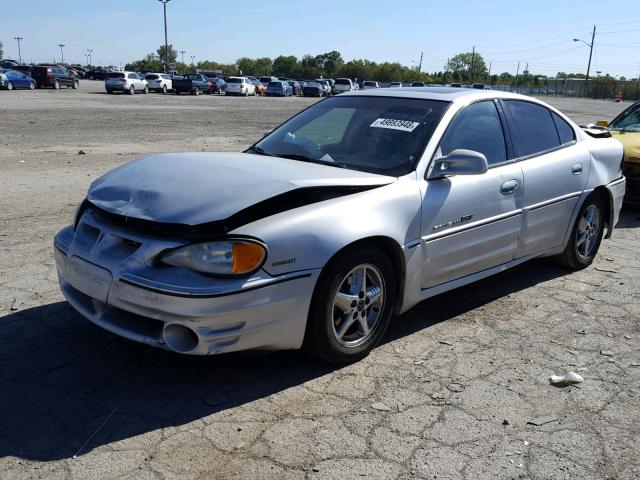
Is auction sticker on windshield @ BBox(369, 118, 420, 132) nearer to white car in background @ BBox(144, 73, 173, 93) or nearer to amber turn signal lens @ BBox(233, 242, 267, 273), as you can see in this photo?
amber turn signal lens @ BBox(233, 242, 267, 273)

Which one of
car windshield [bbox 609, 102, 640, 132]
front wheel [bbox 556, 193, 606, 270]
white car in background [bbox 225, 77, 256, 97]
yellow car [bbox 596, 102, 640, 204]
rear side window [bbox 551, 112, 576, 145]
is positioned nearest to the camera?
rear side window [bbox 551, 112, 576, 145]

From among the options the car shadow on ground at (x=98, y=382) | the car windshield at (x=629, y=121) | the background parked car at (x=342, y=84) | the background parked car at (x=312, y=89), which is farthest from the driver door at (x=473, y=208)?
the background parked car at (x=342, y=84)

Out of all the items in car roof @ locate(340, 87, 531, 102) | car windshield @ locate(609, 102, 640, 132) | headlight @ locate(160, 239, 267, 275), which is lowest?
headlight @ locate(160, 239, 267, 275)

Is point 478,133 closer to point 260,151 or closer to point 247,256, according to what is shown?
point 260,151

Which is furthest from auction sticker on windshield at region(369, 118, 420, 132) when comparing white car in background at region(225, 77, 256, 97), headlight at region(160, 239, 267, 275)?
white car in background at region(225, 77, 256, 97)

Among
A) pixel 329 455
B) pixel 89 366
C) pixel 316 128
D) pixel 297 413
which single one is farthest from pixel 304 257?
pixel 316 128

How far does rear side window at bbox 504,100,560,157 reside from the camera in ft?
16.8

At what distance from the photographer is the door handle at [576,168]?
552cm

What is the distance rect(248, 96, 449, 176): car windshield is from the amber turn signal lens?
1.24 metres

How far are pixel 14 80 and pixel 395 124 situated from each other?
139 feet

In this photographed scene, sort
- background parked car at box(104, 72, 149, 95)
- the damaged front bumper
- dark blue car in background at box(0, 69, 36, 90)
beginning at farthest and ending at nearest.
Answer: background parked car at box(104, 72, 149, 95), dark blue car in background at box(0, 69, 36, 90), the damaged front bumper

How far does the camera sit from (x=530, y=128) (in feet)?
17.4

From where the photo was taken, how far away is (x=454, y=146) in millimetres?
4516

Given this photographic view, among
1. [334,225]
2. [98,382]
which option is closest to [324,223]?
[334,225]
